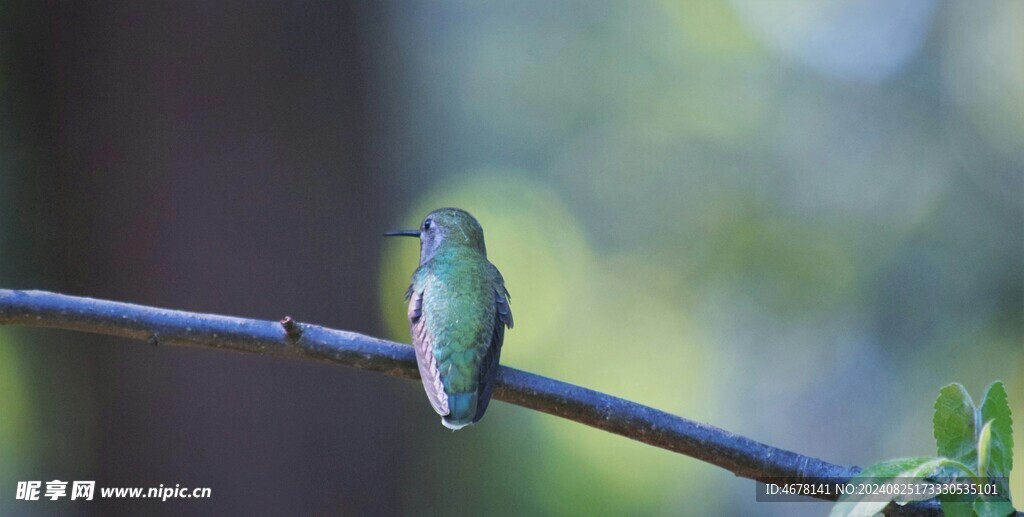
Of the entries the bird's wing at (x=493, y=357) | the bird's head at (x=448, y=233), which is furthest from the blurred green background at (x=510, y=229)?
the bird's wing at (x=493, y=357)

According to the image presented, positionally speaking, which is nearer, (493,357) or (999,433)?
(999,433)

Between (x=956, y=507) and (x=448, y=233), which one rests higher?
(x=448, y=233)

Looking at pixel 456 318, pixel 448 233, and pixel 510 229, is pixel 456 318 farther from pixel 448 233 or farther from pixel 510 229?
pixel 510 229

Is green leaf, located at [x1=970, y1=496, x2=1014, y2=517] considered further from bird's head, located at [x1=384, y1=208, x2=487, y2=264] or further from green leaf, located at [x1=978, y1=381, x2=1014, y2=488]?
bird's head, located at [x1=384, y1=208, x2=487, y2=264]

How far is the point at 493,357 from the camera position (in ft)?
12.3

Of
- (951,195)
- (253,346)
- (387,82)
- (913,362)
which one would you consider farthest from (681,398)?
(253,346)

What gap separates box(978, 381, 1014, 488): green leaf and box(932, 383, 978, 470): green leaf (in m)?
0.03

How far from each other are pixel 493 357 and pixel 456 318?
40 centimetres

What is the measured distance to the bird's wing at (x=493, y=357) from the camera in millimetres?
3427

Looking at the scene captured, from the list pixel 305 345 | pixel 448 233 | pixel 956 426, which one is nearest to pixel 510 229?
pixel 448 233

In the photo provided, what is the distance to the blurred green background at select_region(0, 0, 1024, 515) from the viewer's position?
6281 millimetres

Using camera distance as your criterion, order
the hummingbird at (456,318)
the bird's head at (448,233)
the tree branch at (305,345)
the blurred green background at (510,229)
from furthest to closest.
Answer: the blurred green background at (510,229) < the bird's head at (448,233) < the hummingbird at (456,318) < the tree branch at (305,345)

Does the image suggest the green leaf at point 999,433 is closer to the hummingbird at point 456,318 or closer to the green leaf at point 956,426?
the green leaf at point 956,426

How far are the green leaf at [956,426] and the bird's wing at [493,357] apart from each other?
5.48 feet
